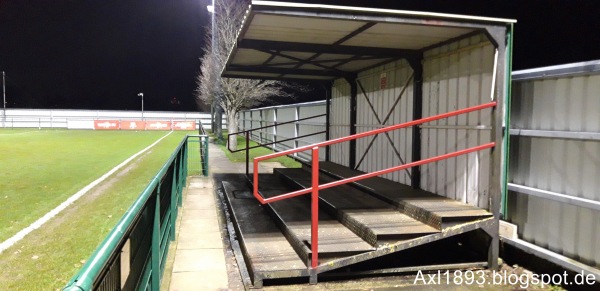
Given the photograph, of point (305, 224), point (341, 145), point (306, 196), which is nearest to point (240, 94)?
point (341, 145)

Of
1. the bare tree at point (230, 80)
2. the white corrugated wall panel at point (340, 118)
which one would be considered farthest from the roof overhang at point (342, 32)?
the bare tree at point (230, 80)

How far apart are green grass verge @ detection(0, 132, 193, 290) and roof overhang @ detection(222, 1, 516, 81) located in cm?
354

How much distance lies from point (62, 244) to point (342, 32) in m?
4.81

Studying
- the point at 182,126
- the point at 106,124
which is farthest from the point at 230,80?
the point at 106,124

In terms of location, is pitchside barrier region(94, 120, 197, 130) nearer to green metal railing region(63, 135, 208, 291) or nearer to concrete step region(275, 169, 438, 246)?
concrete step region(275, 169, 438, 246)

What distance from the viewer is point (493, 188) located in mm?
5312

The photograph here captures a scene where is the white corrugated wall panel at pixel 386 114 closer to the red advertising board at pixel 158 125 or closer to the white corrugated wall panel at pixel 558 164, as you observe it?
the white corrugated wall panel at pixel 558 164

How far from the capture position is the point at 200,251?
19.7 feet

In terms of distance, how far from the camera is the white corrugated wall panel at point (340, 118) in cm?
1060

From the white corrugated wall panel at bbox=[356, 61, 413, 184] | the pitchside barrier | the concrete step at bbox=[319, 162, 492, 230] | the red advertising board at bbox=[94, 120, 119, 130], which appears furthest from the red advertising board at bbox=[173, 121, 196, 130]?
the concrete step at bbox=[319, 162, 492, 230]

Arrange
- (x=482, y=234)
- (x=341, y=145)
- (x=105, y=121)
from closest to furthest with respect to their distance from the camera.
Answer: (x=482, y=234)
(x=341, y=145)
(x=105, y=121)

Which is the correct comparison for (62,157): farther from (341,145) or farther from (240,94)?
(341,145)

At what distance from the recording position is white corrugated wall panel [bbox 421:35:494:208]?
18.3 ft

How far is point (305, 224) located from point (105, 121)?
48.3 m
